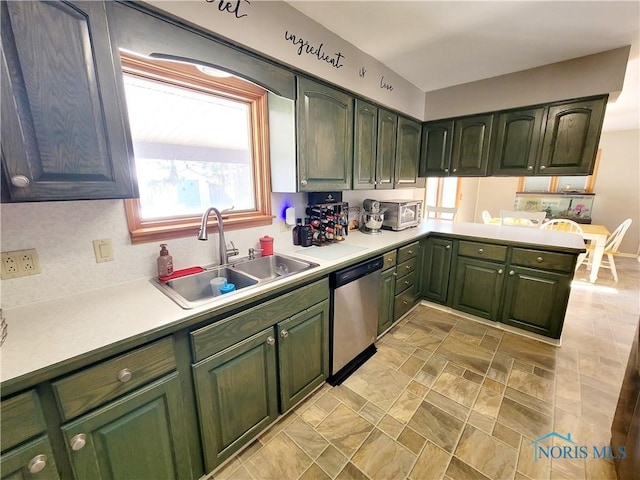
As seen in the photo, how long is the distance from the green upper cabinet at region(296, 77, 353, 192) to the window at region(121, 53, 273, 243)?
305mm

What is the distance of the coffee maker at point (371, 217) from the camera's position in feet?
8.87

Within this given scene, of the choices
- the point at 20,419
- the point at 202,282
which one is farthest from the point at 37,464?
the point at 202,282

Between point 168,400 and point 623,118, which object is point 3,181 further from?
point 623,118

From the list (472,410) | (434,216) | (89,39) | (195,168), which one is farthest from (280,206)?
(434,216)

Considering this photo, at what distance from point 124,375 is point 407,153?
3016 mm

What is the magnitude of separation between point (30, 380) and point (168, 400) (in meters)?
0.45

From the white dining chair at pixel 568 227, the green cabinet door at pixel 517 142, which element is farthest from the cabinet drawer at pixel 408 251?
the white dining chair at pixel 568 227

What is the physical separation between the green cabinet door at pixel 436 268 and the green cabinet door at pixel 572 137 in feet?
3.74

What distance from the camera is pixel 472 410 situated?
5.51 ft

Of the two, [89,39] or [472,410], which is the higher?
[89,39]

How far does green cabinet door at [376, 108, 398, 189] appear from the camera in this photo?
249cm

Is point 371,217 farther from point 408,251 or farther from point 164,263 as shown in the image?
point 164,263

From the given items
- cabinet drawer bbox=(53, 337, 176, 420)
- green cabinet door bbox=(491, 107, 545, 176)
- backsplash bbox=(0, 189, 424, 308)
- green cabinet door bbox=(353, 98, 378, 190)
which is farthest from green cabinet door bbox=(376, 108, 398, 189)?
cabinet drawer bbox=(53, 337, 176, 420)

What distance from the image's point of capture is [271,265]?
1890mm
